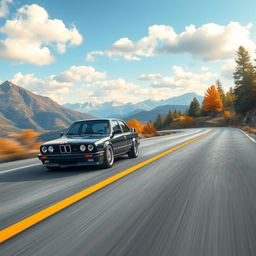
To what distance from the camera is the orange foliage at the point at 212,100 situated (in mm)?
89312

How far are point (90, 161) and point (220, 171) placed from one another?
9.91 ft

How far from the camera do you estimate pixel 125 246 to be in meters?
2.42

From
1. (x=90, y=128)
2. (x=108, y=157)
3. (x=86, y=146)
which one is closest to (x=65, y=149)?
(x=86, y=146)

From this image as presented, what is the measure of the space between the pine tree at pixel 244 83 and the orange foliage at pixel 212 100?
2064cm

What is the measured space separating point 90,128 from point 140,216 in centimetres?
539

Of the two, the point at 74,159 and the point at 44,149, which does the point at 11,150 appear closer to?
the point at 44,149

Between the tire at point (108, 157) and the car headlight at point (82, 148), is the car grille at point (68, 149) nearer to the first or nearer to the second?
the car headlight at point (82, 148)

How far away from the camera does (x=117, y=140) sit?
835cm

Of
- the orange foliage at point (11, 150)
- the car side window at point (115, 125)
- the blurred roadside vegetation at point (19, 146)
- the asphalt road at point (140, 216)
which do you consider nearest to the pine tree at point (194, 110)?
the blurred roadside vegetation at point (19, 146)

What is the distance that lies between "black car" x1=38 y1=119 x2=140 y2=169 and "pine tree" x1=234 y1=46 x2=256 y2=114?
56.2 m

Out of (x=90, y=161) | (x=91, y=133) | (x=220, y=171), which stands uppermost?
(x=91, y=133)

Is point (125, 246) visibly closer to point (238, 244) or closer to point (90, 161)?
point (238, 244)

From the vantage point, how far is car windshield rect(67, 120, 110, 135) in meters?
8.26

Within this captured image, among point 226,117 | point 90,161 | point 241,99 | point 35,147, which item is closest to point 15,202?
point 90,161
